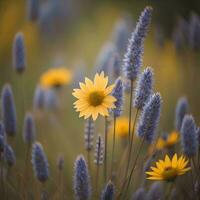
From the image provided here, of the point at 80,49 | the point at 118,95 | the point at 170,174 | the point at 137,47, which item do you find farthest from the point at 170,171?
the point at 80,49

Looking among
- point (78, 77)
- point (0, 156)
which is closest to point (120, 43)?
point (78, 77)

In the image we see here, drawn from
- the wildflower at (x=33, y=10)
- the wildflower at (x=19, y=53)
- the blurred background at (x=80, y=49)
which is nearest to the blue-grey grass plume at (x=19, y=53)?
the wildflower at (x=19, y=53)

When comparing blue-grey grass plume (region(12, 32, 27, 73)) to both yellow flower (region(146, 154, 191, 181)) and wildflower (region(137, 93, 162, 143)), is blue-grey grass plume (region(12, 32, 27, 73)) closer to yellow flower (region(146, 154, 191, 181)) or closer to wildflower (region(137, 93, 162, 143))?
wildflower (region(137, 93, 162, 143))

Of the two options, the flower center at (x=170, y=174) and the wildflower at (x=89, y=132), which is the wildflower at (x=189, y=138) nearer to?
the flower center at (x=170, y=174)

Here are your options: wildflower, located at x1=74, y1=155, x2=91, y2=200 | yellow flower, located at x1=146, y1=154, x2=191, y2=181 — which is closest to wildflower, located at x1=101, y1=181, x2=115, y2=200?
wildflower, located at x1=74, y1=155, x2=91, y2=200

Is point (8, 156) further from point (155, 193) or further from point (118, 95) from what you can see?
point (155, 193)

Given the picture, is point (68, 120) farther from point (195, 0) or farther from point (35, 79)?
point (195, 0)
